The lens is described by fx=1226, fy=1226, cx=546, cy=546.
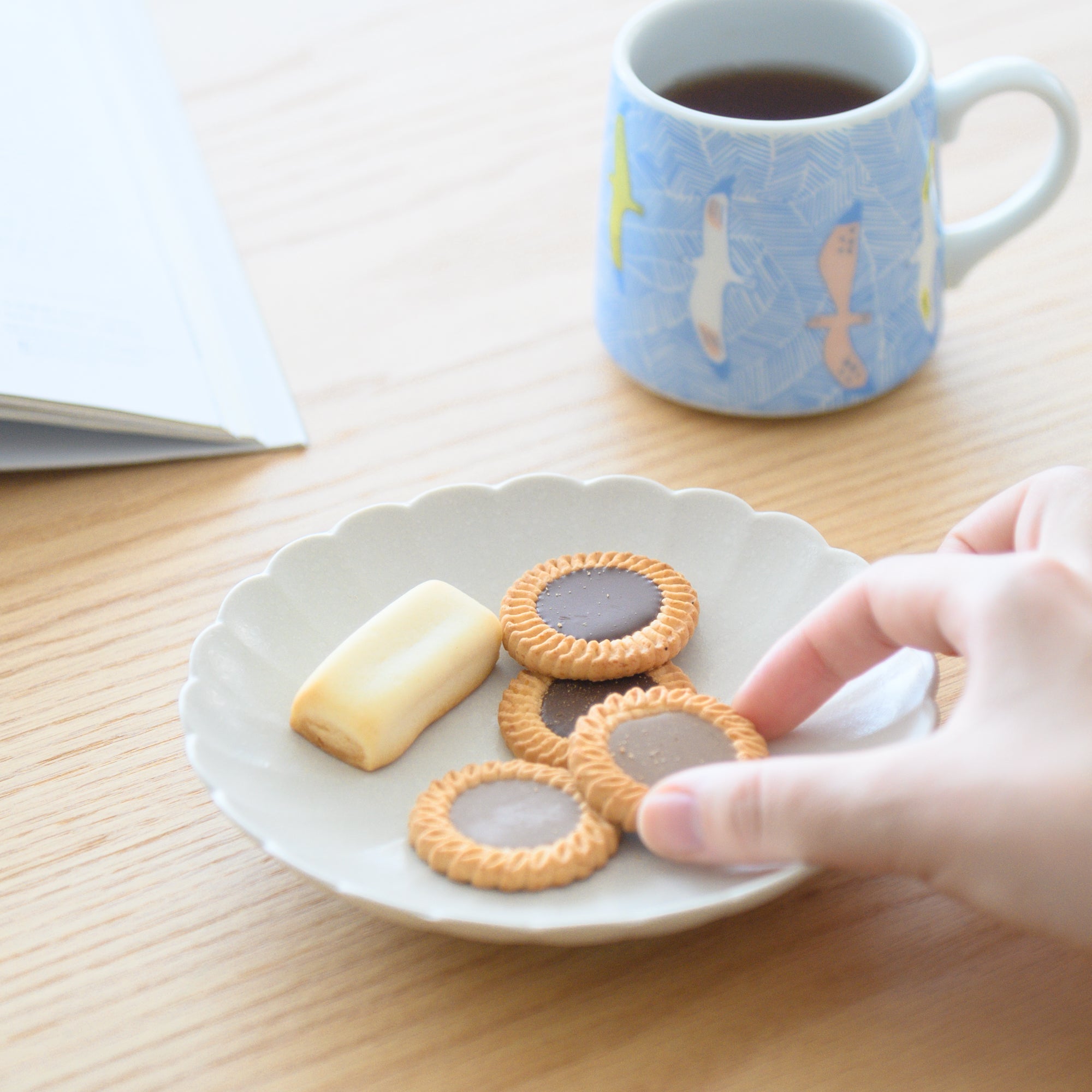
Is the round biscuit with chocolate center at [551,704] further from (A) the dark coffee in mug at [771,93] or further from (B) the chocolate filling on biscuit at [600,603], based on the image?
(A) the dark coffee in mug at [771,93]

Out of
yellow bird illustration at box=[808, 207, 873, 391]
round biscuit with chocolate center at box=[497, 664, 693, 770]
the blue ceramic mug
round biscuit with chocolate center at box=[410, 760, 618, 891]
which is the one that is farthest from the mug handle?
round biscuit with chocolate center at box=[410, 760, 618, 891]

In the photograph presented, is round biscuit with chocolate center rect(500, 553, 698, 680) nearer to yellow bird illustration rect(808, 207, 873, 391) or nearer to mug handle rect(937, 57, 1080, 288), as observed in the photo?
yellow bird illustration rect(808, 207, 873, 391)

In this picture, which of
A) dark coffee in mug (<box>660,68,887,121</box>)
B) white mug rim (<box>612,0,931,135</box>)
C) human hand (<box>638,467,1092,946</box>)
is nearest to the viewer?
human hand (<box>638,467,1092,946</box>)

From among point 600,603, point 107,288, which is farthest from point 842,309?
point 107,288

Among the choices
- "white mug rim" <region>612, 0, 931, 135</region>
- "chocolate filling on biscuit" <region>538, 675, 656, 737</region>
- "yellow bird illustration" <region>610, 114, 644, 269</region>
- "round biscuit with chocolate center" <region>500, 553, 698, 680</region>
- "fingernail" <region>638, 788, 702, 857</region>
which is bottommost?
"chocolate filling on biscuit" <region>538, 675, 656, 737</region>

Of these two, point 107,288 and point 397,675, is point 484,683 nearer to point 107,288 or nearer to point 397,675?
point 397,675

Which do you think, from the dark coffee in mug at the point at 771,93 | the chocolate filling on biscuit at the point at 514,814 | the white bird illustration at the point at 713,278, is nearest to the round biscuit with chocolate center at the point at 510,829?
the chocolate filling on biscuit at the point at 514,814
